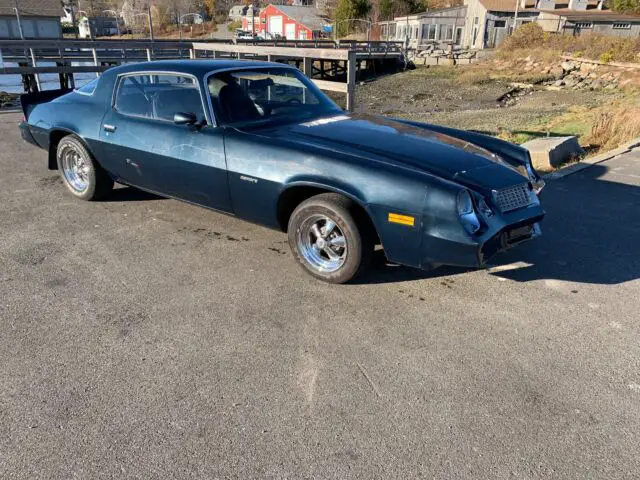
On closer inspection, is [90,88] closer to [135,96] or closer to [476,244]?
[135,96]

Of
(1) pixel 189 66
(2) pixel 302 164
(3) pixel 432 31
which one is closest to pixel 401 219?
(2) pixel 302 164

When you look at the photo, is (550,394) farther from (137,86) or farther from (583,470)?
(137,86)

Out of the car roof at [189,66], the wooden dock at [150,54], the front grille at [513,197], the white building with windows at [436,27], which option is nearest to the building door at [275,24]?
the white building with windows at [436,27]

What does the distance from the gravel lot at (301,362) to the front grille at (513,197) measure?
0.65m

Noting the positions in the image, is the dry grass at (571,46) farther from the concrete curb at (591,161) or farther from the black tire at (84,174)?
the black tire at (84,174)

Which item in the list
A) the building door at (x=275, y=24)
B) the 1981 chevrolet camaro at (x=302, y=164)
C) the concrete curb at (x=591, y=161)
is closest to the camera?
the 1981 chevrolet camaro at (x=302, y=164)

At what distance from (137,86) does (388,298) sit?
3229 millimetres

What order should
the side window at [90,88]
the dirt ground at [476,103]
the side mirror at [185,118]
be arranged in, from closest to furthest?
the side mirror at [185,118], the side window at [90,88], the dirt ground at [476,103]

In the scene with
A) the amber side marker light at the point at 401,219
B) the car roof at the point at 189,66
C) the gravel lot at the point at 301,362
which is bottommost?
the gravel lot at the point at 301,362

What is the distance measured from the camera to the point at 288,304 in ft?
11.9

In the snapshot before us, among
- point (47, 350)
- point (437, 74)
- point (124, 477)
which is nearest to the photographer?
point (124, 477)

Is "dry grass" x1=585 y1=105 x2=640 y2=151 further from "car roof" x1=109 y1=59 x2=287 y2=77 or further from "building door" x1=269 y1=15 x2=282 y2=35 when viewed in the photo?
"building door" x1=269 y1=15 x2=282 y2=35

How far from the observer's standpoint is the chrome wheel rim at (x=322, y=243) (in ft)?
12.4

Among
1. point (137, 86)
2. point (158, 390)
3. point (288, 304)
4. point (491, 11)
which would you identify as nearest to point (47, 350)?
point (158, 390)
